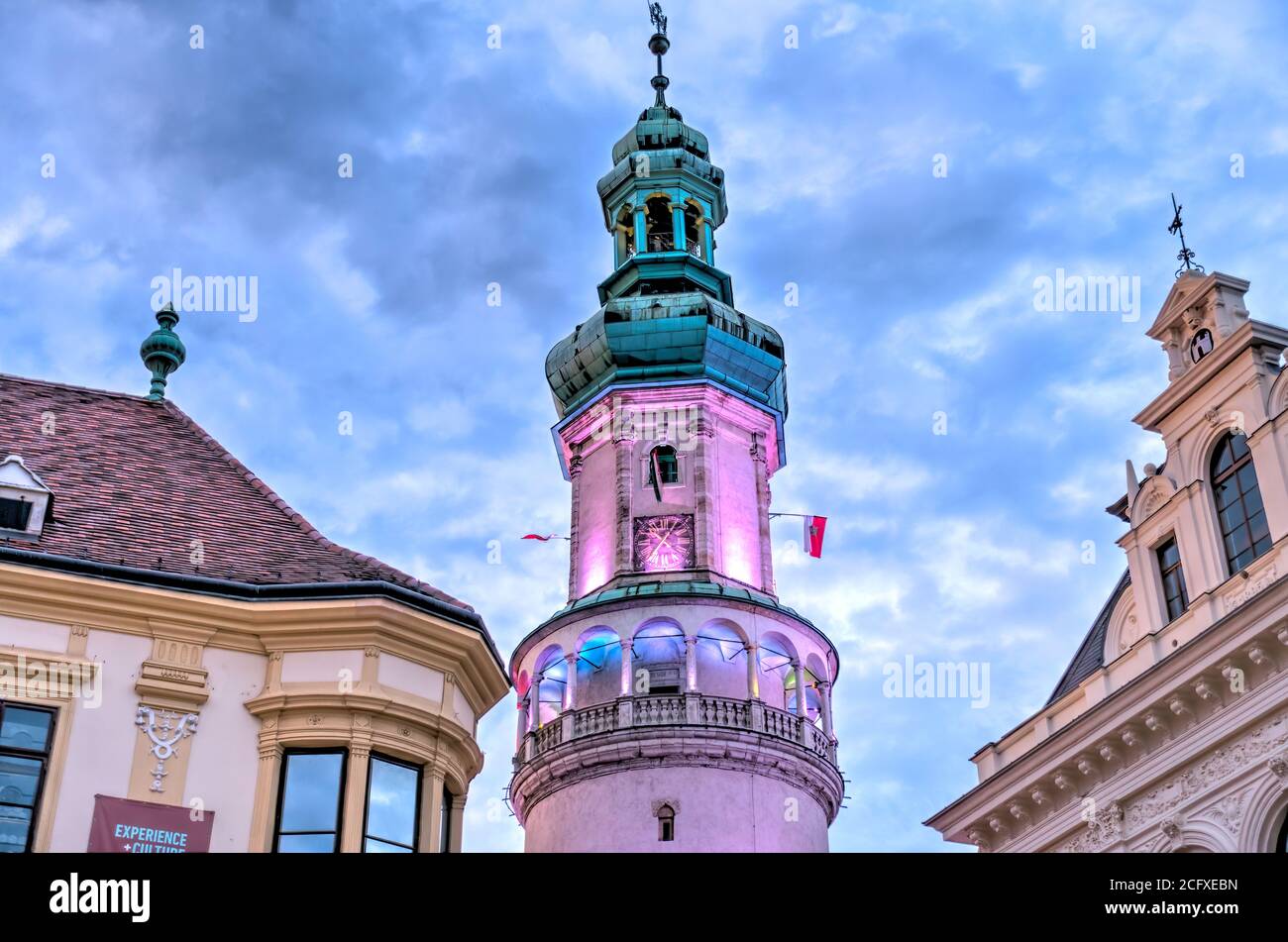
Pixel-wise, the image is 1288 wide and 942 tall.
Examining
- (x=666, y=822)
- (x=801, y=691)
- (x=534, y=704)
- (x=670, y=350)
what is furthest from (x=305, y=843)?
(x=670, y=350)

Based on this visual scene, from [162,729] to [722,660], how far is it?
3112 cm

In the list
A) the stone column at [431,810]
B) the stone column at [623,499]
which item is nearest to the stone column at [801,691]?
the stone column at [623,499]

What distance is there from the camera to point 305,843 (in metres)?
21.3

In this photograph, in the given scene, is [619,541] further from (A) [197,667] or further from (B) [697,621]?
(A) [197,667]

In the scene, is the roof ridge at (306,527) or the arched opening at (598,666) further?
the arched opening at (598,666)

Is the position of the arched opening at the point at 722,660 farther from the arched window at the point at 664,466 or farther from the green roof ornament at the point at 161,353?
the green roof ornament at the point at 161,353

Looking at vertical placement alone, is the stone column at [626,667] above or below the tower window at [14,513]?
above

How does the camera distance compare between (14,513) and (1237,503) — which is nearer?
(14,513)

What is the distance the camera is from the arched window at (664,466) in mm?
55188

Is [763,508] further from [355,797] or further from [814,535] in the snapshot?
[355,797]

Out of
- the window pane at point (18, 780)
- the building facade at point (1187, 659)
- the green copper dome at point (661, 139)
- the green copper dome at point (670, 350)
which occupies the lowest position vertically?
the window pane at point (18, 780)

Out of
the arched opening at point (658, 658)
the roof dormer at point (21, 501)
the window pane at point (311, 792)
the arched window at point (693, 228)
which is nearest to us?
the window pane at point (311, 792)

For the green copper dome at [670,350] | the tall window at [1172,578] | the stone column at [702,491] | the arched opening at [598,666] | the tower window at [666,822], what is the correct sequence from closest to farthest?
the tall window at [1172,578] → the tower window at [666,822] → the arched opening at [598,666] → the stone column at [702,491] → the green copper dome at [670,350]

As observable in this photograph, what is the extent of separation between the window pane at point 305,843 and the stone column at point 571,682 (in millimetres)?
29736
